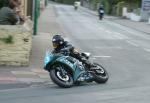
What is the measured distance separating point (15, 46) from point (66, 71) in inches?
136

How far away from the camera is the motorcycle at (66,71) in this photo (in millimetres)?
12516

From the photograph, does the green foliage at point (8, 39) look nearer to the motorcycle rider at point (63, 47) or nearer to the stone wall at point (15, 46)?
the stone wall at point (15, 46)

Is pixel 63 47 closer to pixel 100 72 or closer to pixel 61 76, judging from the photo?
pixel 61 76

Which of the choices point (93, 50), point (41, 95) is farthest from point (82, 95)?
point (93, 50)

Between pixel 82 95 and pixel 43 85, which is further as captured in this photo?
pixel 43 85

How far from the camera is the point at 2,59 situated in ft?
51.2

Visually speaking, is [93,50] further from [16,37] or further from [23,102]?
[23,102]

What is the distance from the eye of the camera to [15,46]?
15.7 meters

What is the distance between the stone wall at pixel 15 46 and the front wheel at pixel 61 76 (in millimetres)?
3278

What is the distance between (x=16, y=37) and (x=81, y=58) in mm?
3334

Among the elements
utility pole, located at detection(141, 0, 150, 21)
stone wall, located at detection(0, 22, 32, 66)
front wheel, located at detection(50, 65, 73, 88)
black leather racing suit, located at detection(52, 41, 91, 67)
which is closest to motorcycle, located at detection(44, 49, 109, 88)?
front wheel, located at detection(50, 65, 73, 88)

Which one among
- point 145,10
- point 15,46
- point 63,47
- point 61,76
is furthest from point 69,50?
point 145,10

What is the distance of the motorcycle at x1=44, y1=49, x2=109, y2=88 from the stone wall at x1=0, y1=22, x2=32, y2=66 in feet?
10.0

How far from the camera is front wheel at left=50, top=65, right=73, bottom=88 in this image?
12445 mm
